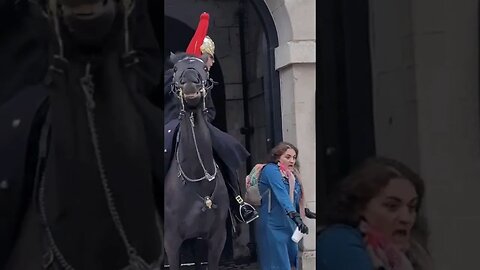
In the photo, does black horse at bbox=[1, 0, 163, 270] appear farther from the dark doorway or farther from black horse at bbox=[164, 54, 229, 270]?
black horse at bbox=[164, 54, 229, 270]

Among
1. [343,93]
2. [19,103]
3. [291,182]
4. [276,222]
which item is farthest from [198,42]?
[19,103]

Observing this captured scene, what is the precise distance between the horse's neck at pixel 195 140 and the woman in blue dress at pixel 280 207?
43 centimetres

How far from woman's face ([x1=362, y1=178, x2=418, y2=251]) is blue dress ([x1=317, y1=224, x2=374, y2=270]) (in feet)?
0.12

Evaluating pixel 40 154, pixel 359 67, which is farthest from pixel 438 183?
pixel 40 154

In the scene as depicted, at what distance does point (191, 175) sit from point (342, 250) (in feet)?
9.53

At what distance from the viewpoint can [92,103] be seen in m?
1.06

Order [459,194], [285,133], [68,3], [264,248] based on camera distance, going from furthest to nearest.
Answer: [285,133]
[264,248]
[459,194]
[68,3]

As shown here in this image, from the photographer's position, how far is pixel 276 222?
443 cm

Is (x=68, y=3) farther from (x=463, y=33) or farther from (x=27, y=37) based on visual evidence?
(x=463, y=33)

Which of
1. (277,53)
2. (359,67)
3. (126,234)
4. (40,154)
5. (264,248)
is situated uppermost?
(277,53)

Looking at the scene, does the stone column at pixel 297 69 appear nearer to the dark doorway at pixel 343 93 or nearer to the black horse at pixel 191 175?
the black horse at pixel 191 175

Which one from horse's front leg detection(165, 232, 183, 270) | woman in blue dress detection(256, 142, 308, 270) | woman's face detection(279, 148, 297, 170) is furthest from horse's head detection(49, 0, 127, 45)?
woman's face detection(279, 148, 297, 170)

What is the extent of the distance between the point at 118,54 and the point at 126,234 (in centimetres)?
25

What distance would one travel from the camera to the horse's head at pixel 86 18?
1050 millimetres
